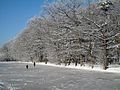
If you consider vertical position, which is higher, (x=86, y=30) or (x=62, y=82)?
(x=86, y=30)

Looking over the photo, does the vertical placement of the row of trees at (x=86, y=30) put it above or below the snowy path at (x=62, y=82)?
above

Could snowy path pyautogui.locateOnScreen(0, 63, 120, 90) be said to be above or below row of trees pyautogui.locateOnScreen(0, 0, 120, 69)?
below

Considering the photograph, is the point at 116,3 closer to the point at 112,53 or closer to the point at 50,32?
the point at 112,53

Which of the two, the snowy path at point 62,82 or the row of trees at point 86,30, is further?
the row of trees at point 86,30

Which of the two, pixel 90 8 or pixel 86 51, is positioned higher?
pixel 90 8

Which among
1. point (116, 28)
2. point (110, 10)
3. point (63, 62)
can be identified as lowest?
point (63, 62)

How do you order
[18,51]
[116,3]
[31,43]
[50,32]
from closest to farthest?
[116,3], [50,32], [31,43], [18,51]

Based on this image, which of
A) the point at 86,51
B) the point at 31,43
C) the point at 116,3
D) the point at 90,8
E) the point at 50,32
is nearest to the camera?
the point at 116,3

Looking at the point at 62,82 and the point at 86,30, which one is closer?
the point at 62,82

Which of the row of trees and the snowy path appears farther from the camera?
the row of trees

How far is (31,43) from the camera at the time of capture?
97.3 m

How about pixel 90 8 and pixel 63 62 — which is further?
pixel 63 62

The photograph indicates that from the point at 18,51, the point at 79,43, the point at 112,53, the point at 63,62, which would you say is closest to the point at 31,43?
the point at 18,51

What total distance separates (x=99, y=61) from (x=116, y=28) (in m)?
7.76
